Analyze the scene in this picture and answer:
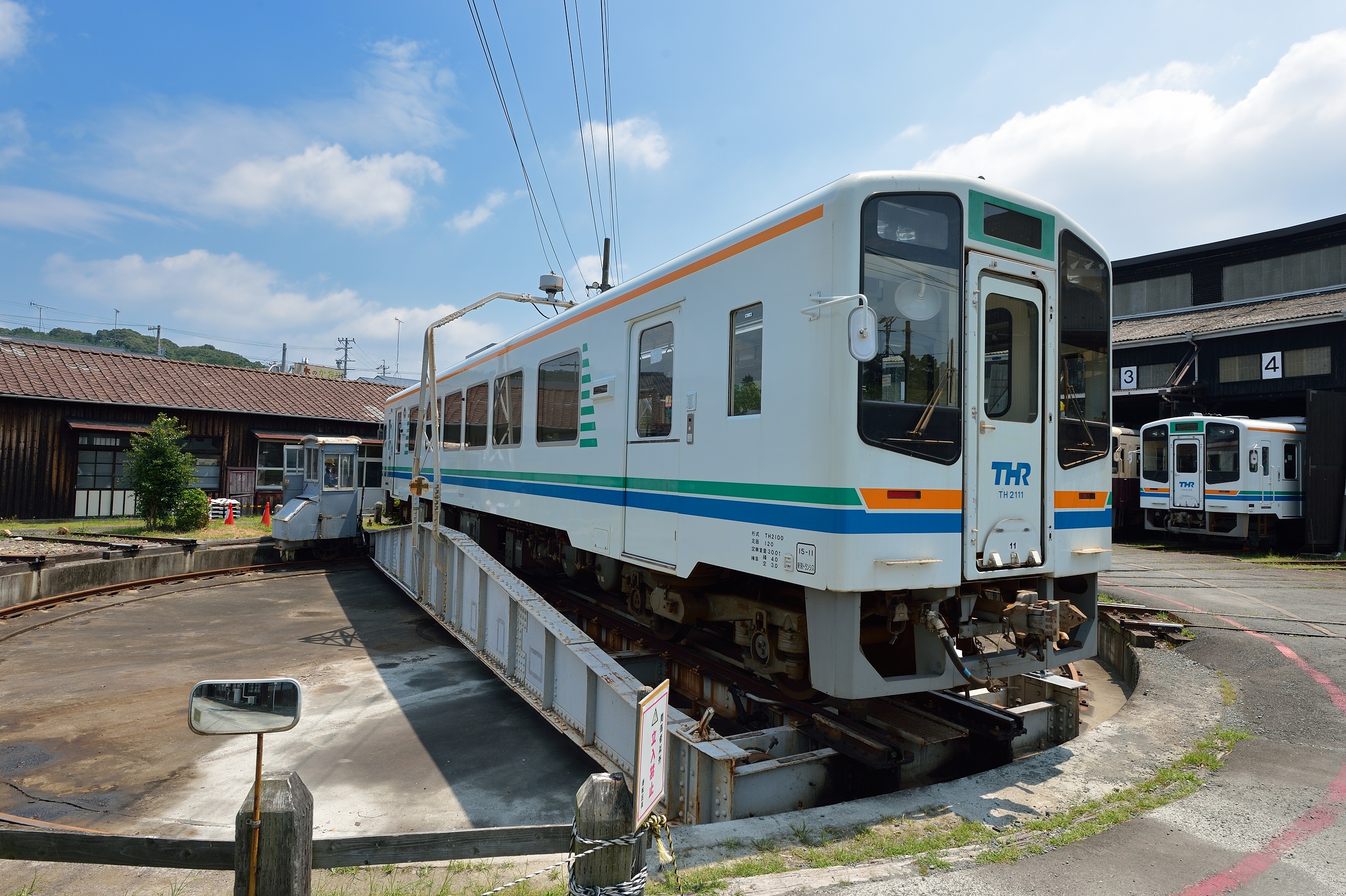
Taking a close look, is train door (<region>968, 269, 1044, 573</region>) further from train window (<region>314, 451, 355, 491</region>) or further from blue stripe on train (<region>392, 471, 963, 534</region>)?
train window (<region>314, 451, 355, 491</region>)

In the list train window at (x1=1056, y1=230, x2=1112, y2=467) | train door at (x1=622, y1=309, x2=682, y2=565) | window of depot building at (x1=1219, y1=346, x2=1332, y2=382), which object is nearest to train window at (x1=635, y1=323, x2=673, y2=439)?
train door at (x1=622, y1=309, x2=682, y2=565)

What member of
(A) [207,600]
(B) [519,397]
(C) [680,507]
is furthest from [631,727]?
(A) [207,600]

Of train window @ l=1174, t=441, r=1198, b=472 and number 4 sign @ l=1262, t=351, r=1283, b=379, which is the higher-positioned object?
number 4 sign @ l=1262, t=351, r=1283, b=379

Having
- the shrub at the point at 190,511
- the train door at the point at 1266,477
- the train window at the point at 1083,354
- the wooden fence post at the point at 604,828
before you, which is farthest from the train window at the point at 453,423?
the train door at the point at 1266,477

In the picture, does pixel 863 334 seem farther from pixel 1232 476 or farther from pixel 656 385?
pixel 1232 476

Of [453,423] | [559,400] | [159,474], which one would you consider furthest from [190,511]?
[559,400]

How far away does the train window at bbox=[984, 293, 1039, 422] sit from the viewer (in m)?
4.96

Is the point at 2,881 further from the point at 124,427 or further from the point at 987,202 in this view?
the point at 124,427

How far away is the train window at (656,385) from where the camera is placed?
5.90 metres

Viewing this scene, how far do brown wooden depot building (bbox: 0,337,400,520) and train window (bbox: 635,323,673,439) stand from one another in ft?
41.3

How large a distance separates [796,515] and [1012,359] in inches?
75.4

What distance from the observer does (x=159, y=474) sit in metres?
16.6

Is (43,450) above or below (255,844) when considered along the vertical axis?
above

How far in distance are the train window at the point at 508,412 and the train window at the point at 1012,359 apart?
5621 mm
